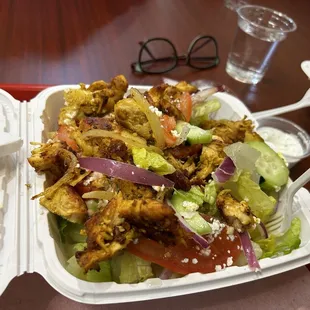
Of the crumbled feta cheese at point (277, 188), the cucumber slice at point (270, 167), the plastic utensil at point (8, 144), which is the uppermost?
the cucumber slice at point (270, 167)

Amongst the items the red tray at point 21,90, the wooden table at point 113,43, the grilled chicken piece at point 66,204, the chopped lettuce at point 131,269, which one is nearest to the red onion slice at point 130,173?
the grilled chicken piece at point 66,204

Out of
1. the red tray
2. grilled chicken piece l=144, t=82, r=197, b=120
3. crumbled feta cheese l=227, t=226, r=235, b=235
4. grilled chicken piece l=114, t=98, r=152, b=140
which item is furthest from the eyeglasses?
crumbled feta cheese l=227, t=226, r=235, b=235

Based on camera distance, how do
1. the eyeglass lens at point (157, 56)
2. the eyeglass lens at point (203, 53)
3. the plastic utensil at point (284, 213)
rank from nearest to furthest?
the plastic utensil at point (284, 213) → the eyeglass lens at point (157, 56) → the eyeglass lens at point (203, 53)

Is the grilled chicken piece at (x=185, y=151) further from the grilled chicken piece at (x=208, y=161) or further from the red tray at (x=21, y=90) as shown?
the red tray at (x=21, y=90)

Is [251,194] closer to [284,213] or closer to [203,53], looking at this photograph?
[284,213]

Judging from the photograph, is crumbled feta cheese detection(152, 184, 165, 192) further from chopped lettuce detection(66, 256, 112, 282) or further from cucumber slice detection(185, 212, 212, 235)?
chopped lettuce detection(66, 256, 112, 282)

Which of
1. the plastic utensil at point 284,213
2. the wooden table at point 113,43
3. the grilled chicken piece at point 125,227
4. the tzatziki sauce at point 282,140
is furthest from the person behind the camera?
the wooden table at point 113,43

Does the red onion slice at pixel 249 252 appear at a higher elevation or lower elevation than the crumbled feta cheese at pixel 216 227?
lower
